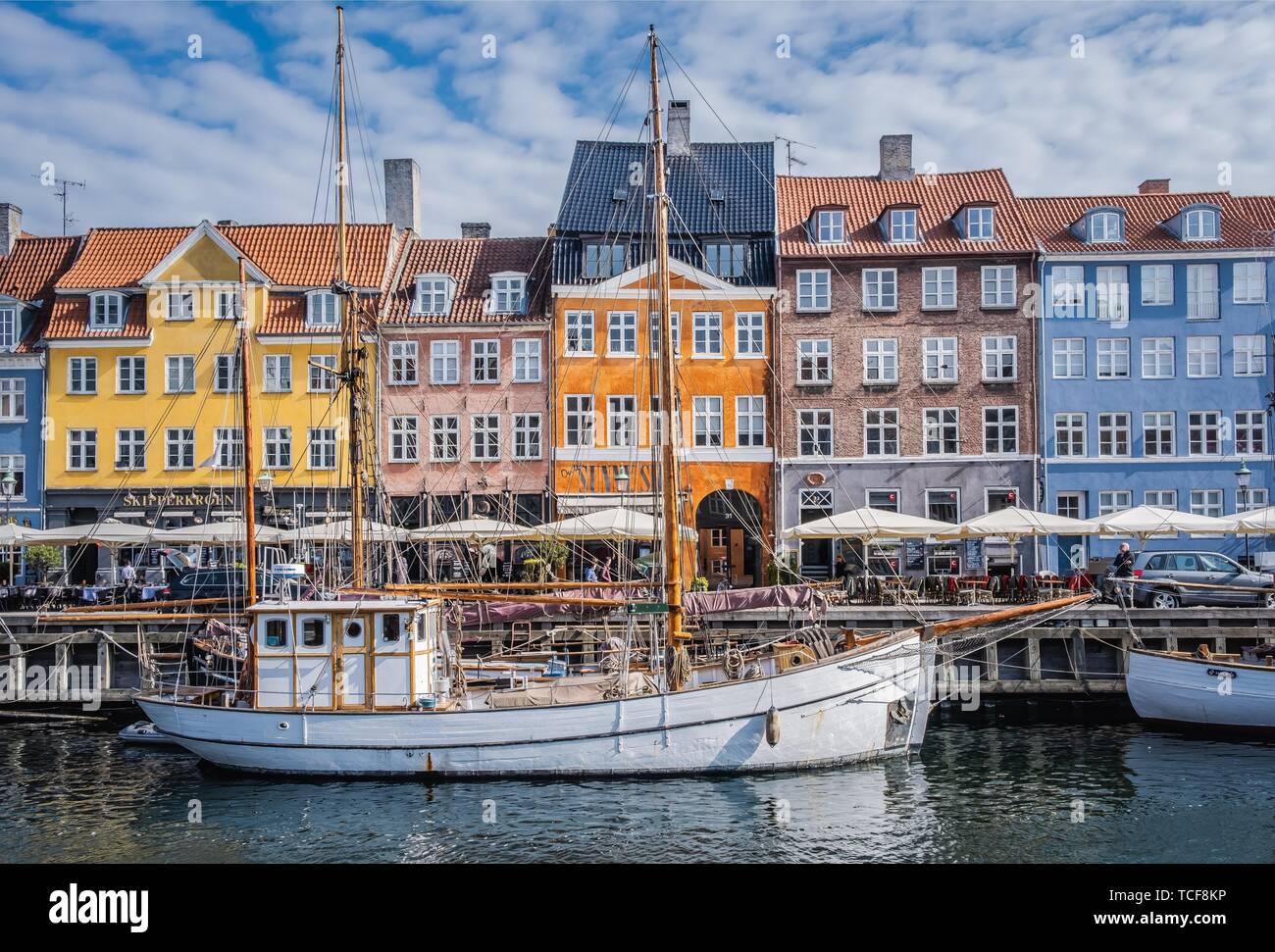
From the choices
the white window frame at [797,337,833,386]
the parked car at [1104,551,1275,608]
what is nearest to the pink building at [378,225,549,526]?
the white window frame at [797,337,833,386]

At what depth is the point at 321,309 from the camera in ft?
131

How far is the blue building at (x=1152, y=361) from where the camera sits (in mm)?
39344

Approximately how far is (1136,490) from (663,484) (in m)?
24.5

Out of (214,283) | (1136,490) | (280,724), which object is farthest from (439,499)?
(1136,490)

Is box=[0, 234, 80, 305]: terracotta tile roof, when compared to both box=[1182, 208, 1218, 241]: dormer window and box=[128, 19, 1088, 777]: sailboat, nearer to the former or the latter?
box=[128, 19, 1088, 777]: sailboat

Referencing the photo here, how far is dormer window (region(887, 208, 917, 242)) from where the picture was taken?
132 ft

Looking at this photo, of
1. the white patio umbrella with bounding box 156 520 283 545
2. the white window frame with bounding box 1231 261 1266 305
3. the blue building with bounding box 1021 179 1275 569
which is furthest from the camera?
the white window frame with bounding box 1231 261 1266 305

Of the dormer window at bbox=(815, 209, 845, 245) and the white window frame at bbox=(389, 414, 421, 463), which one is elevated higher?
the dormer window at bbox=(815, 209, 845, 245)

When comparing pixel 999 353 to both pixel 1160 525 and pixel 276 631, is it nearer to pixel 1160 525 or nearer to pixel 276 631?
pixel 1160 525

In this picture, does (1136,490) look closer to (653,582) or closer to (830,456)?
(830,456)

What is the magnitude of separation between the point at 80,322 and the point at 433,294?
12.5 m

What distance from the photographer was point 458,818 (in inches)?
715

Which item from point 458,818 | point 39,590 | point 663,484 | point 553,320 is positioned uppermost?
point 553,320

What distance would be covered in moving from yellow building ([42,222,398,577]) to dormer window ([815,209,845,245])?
50.8 feet
